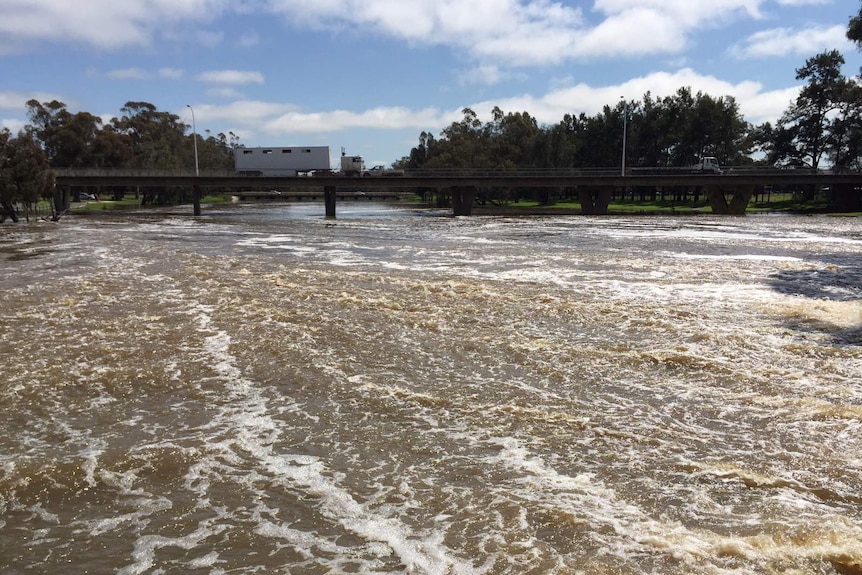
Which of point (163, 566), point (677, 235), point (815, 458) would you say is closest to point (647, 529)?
point (815, 458)

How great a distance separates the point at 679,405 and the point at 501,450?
3045mm

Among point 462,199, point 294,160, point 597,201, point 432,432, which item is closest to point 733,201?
point 597,201

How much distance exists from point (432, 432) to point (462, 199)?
6880 centimetres

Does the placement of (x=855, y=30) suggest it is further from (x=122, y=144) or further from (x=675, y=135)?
(x=122, y=144)

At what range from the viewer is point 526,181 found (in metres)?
73.4

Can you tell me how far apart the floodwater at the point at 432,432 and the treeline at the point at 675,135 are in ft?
252

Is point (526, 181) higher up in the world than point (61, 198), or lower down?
higher up

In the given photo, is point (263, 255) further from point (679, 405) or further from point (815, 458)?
point (815, 458)

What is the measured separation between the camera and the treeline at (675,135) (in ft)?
284

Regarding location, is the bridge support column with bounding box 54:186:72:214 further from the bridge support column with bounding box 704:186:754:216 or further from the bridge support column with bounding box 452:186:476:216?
the bridge support column with bounding box 704:186:754:216

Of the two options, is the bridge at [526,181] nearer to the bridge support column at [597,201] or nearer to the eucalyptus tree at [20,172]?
the bridge support column at [597,201]

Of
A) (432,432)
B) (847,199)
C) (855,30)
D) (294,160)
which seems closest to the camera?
(432,432)

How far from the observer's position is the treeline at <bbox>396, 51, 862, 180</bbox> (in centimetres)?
8656

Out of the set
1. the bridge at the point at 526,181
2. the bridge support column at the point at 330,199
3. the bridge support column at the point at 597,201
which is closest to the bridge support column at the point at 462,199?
the bridge at the point at 526,181
